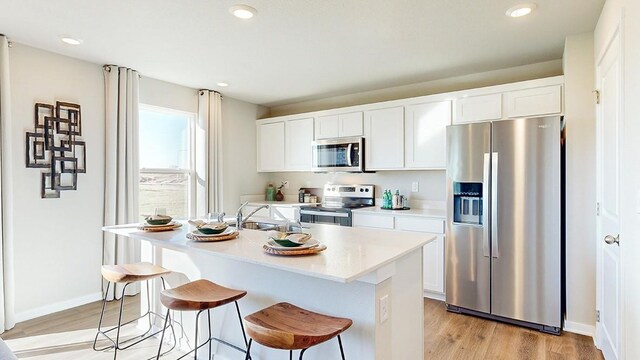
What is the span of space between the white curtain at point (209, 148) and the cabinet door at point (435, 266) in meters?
2.78

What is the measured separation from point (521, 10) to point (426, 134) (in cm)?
162

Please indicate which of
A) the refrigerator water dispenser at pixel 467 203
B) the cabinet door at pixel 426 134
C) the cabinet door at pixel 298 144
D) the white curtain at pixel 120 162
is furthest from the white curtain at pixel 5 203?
the refrigerator water dispenser at pixel 467 203

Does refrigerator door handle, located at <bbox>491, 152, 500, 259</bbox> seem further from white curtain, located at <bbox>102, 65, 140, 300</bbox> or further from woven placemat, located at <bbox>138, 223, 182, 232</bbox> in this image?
white curtain, located at <bbox>102, 65, 140, 300</bbox>

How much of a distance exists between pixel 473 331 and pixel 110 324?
312cm

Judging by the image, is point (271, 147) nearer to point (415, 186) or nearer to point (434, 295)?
point (415, 186)

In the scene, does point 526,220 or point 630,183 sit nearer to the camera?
point 630,183

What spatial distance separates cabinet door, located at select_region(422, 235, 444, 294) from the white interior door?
1.27m

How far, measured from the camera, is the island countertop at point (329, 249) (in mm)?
1414

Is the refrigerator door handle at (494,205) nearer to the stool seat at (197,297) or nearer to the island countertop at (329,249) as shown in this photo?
the island countertop at (329,249)

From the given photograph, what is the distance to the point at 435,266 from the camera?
3609 millimetres

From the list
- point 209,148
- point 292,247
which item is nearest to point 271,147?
point 209,148

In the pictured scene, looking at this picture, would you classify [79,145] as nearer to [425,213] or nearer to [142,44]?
[142,44]

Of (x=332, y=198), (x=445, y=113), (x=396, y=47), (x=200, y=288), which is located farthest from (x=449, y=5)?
(x=332, y=198)

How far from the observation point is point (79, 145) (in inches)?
135
